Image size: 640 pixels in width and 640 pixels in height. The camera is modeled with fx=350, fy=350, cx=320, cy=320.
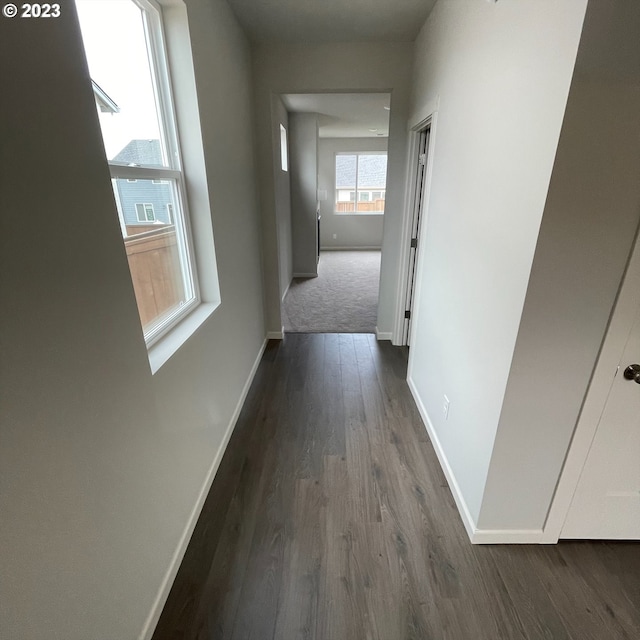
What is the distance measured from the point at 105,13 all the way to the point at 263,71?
1.91m

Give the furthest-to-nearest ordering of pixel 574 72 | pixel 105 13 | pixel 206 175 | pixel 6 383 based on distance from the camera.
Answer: pixel 206 175
pixel 105 13
pixel 574 72
pixel 6 383

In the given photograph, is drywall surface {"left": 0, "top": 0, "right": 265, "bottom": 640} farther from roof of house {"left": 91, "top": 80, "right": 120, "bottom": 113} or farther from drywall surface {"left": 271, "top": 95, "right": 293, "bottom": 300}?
drywall surface {"left": 271, "top": 95, "right": 293, "bottom": 300}

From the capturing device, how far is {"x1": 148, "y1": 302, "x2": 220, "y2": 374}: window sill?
1.41 metres

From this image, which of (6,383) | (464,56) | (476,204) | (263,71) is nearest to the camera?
(6,383)

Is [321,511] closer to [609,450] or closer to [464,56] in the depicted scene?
[609,450]

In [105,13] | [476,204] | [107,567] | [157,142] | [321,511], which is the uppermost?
[105,13]

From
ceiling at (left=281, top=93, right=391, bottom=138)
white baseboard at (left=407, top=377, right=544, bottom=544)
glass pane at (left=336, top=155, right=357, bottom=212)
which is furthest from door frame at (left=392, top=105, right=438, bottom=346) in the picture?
glass pane at (left=336, top=155, right=357, bottom=212)

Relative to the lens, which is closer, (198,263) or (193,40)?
(193,40)

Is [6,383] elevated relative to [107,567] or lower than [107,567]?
elevated

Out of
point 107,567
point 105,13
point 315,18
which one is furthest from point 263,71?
point 107,567

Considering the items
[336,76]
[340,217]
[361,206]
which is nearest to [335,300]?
[336,76]

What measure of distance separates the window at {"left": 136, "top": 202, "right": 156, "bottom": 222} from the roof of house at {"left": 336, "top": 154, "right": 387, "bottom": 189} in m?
7.25

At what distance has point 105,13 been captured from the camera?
49.3 inches

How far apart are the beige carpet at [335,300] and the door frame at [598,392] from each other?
2.49 meters
